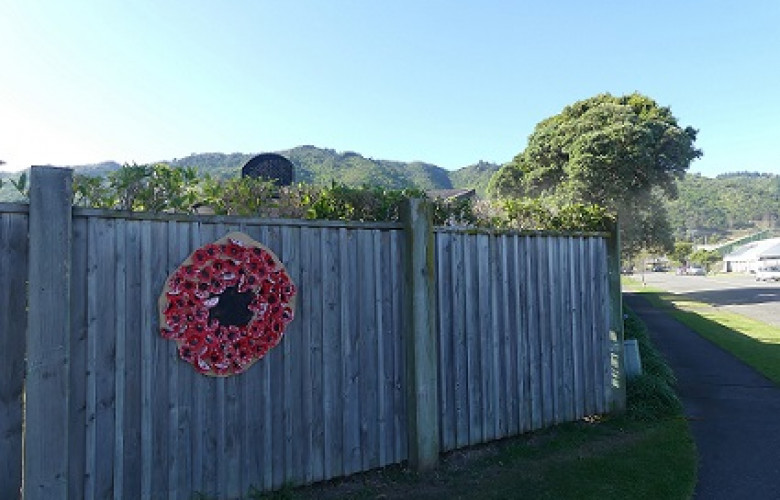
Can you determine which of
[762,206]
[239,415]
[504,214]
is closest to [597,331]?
[504,214]

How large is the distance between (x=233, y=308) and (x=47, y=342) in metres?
1.13

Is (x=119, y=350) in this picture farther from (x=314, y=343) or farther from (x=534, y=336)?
(x=534, y=336)

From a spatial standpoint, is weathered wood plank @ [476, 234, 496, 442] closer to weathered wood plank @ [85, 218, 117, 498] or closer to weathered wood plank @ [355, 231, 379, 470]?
weathered wood plank @ [355, 231, 379, 470]

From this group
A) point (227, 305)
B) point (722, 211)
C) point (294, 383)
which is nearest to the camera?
point (227, 305)

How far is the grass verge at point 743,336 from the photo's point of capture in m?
9.18

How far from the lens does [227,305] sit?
12.0 feet

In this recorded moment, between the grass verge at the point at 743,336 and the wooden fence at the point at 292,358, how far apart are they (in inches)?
202

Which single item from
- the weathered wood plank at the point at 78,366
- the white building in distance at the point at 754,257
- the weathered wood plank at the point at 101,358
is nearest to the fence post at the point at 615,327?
the weathered wood plank at the point at 101,358

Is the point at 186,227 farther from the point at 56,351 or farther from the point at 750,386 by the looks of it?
the point at 750,386

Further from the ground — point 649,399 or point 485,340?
point 485,340

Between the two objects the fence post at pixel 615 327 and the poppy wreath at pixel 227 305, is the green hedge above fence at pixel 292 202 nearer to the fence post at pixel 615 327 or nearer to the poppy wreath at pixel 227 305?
the fence post at pixel 615 327

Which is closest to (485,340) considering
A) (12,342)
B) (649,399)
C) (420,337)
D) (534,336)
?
(534,336)

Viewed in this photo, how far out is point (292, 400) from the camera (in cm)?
386

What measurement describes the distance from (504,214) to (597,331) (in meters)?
1.80
